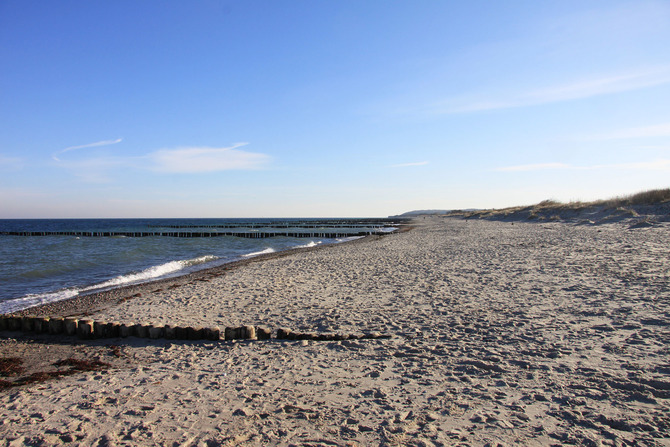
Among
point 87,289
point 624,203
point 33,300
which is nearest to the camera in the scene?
point 33,300

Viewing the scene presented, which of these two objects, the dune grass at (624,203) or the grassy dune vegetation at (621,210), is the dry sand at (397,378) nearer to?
the grassy dune vegetation at (621,210)

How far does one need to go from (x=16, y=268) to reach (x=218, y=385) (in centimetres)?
2051

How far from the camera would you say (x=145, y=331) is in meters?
7.09

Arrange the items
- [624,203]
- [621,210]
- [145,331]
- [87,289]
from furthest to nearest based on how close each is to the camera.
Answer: [624,203], [621,210], [87,289], [145,331]

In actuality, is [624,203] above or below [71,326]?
above

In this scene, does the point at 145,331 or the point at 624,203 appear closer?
the point at 145,331

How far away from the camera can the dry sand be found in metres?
3.65

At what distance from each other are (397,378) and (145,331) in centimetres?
478

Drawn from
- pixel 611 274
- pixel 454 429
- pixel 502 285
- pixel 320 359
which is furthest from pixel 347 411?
pixel 611 274

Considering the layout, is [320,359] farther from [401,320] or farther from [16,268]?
[16,268]

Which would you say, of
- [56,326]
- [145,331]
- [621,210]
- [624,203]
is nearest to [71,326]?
[56,326]

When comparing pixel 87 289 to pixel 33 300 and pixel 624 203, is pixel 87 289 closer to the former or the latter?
pixel 33 300

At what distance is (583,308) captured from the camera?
727 centimetres

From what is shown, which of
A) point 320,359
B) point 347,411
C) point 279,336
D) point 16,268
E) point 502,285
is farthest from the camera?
point 16,268
